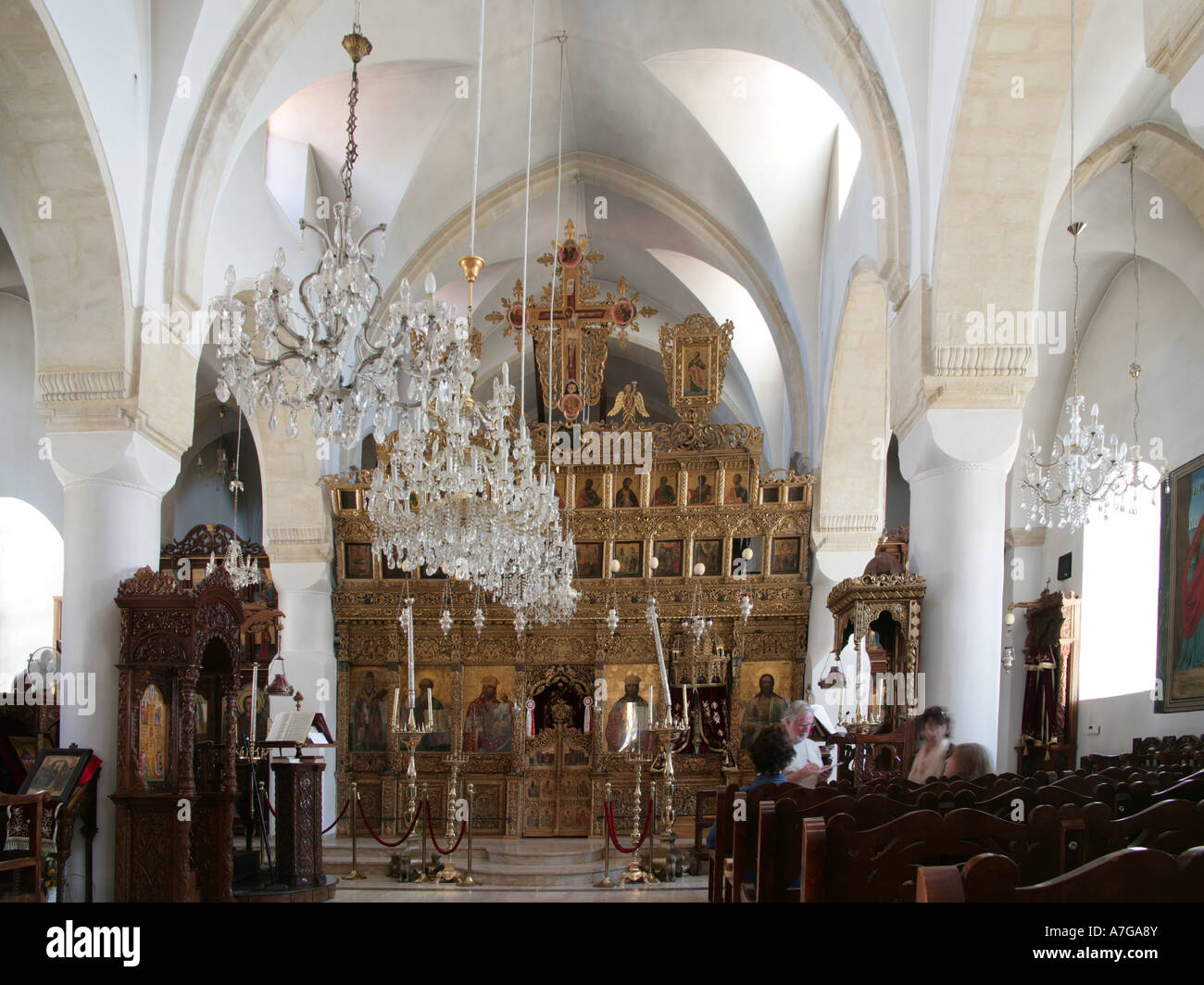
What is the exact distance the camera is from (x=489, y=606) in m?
13.8

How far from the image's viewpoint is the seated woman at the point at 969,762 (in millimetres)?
5379

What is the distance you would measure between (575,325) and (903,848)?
35.9 feet

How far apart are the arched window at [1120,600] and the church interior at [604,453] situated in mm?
50

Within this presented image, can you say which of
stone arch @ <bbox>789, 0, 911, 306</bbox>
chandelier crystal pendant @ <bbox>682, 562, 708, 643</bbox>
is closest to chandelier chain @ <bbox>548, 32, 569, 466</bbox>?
chandelier crystal pendant @ <bbox>682, 562, 708, 643</bbox>

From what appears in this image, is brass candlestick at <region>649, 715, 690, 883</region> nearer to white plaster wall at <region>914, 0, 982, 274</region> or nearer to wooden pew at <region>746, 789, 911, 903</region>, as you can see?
white plaster wall at <region>914, 0, 982, 274</region>

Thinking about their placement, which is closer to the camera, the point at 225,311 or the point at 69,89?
the point at 225,311

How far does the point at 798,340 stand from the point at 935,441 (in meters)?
6.03

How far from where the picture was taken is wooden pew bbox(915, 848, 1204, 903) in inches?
59.4

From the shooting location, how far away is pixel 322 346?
539 cm

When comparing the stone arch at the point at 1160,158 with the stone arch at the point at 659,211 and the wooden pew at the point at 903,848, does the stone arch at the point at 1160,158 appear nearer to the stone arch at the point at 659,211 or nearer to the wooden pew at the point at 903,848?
the stone arch at the point at 659,211

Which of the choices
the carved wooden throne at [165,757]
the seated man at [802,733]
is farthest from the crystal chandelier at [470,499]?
the seated man at [802,733]
